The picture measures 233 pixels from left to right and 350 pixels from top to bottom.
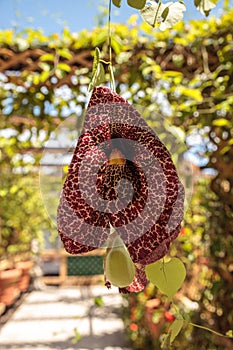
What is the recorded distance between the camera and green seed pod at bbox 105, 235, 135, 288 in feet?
0.89

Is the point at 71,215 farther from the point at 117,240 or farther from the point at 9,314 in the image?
the point at 9,314

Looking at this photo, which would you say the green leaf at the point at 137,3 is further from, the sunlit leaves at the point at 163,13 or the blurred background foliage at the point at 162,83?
the blurred background foliage at the point at 162,83

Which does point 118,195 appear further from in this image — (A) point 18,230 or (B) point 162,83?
(A) point 18,230

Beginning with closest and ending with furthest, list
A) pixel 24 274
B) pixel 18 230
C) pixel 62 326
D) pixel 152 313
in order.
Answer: pixel 152 313 → pixel 62 326 → pixel 18 230 → pixel 24 274

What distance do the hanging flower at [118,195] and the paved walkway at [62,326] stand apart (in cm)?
242

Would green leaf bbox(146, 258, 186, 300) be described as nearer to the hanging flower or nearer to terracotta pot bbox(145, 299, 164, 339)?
the hanging flower

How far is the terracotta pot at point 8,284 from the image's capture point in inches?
174

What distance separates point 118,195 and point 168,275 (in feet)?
0.31

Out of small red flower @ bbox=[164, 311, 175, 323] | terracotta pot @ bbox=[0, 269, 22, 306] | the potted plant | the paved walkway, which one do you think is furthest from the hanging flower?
terracotta pot @ bbox=[0, 269, 22, 306]

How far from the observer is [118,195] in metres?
0.29

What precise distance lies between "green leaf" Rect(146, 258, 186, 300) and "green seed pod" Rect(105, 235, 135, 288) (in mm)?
69

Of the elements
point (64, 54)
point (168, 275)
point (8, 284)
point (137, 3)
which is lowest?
point (8, 284)

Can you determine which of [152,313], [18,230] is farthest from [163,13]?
[18,230]

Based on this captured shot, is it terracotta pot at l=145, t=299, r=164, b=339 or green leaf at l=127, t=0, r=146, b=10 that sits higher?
green leaf at l=127, t=0, r=146, b=10
